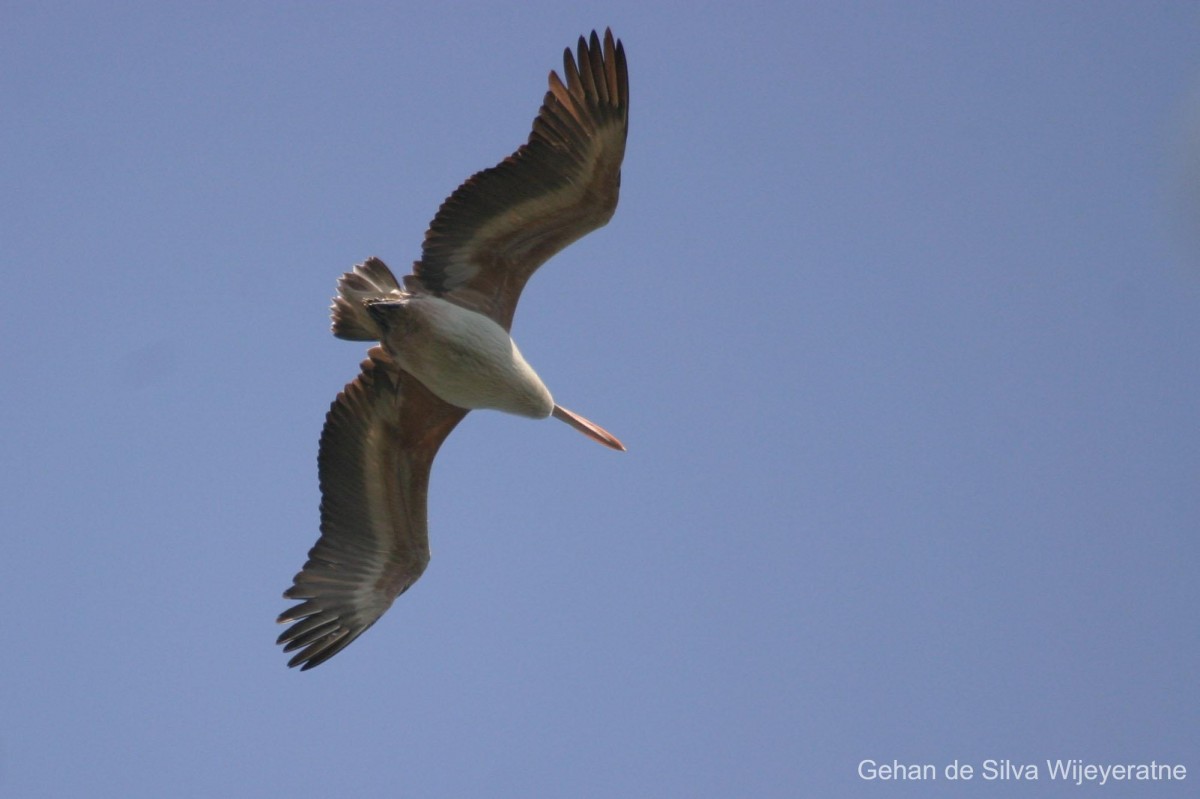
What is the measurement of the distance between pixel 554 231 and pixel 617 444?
1716 mm

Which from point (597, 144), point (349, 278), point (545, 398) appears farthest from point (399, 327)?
point (597, 144)

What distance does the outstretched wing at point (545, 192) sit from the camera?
777cm

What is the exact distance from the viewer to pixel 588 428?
9172 millimetres

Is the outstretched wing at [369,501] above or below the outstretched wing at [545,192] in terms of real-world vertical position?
below

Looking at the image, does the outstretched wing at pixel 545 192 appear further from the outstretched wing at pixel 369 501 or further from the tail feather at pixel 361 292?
the outstretched wing at pixel 369 501

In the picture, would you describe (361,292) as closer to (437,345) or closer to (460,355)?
(437,345)

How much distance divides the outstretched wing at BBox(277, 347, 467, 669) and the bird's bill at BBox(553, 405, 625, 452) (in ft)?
2.19

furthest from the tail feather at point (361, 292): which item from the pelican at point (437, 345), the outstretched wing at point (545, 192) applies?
the outstretched wing at point (545, 192)

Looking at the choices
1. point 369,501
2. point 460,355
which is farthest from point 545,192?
point 369,501

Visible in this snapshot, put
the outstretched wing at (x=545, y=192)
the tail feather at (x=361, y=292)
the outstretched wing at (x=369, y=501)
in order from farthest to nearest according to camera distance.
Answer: the outstretched wing at (x=369, y=501), the tail feather at (x=361, y=292), the outstretched wing at (x=545, y=192)

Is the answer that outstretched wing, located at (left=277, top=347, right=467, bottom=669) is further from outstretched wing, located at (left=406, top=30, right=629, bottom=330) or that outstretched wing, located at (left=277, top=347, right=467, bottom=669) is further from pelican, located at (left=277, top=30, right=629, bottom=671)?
outstretched wing, located at (left=406, top=30, right=629, bottom=330)

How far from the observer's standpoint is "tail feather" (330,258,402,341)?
26.9ft

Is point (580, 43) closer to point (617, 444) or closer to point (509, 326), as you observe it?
point (509, 326)

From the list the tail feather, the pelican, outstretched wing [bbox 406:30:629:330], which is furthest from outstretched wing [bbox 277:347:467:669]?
outstretched wing [bbox 406:30:629:330]
